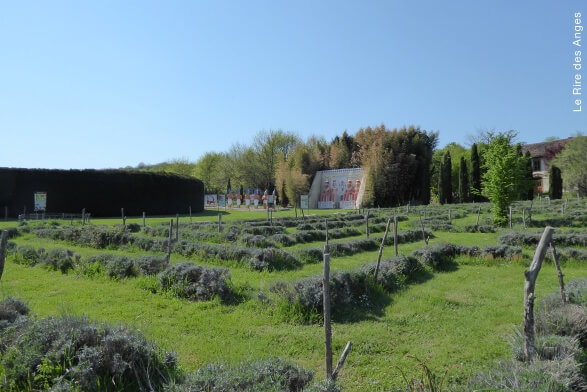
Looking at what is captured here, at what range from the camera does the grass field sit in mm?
5395

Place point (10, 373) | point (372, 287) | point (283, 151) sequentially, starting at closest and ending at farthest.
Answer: point (10, 373) → point (372, 287) → point (283, 151)

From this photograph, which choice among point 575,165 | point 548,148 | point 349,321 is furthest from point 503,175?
point 548,148

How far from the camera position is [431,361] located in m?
5.33

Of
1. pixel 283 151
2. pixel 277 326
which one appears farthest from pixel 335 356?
pixel 283 151

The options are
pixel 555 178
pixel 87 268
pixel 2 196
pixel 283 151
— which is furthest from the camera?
pixel 283 151

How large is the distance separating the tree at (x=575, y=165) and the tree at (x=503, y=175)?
101 feet

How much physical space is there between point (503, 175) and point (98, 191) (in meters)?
33.3

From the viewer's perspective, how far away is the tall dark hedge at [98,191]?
110ft

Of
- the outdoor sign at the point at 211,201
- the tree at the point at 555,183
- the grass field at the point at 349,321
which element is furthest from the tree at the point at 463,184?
the grass field at the point at 349,321

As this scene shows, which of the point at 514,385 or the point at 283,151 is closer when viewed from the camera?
the point at 514,385

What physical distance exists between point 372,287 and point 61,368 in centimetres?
618

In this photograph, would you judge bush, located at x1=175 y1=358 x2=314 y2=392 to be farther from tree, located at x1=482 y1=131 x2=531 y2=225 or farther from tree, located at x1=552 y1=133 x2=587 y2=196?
tree, located at x1=552 y1=133 x2=587 y2=196

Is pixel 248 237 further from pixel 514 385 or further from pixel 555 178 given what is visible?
pixel 555 178

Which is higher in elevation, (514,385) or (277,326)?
(514,385)
